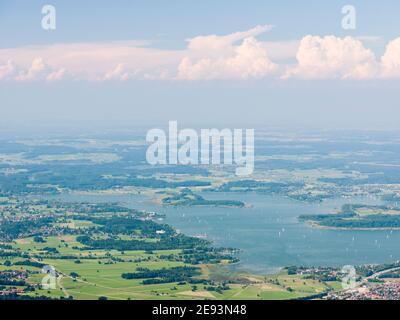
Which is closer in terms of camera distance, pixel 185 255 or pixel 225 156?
pixel 185 255

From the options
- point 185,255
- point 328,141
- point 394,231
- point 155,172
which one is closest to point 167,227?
point 185,255

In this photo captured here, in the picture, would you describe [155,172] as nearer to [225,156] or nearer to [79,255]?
[225,156]

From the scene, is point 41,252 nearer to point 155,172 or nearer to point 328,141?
point 155,172
